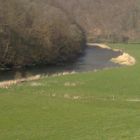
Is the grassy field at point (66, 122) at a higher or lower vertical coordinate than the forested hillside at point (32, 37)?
higher

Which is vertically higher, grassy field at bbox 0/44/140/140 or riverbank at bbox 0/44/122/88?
grassy field at bbox 0/44/140/140

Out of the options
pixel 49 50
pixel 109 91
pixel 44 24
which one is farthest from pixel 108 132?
pixel 44 24

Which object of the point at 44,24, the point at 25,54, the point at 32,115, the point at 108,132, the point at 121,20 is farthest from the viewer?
the point at 121,20

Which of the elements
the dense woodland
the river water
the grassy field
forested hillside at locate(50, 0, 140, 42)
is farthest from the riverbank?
forested hillside at locate(50, 0, 140, 42)

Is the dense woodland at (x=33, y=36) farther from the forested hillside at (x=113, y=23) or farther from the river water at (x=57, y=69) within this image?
the forested hillside at (x=113, y=23)

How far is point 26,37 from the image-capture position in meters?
73.6

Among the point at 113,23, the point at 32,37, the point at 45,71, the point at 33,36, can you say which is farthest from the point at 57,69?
the point at 113,23

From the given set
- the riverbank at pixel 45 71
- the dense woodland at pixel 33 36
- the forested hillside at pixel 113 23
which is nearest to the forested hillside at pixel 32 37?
the dense woodland at pixel 33 36

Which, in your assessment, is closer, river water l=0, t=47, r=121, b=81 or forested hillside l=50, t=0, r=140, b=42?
river water l=0, t=47, r=121, b=81

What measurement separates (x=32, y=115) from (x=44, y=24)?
6406cm

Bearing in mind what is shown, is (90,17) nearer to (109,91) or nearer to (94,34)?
(94,34)

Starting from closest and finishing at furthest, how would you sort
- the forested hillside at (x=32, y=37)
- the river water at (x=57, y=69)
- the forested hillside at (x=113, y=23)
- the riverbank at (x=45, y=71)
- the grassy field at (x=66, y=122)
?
the grassy field at (x=66, y=122) < the riverbank at (x=45, y=71) < the river water at (x=57, y=69) < the forested hillside at (x=32, y=37) < the forested hillside at (x=113, y=23)

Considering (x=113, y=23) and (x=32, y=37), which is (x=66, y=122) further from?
(x=113, y=23)

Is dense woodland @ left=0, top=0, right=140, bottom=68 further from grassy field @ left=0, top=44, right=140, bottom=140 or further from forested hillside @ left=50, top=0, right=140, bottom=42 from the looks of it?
forested hillside @ left=50, top=0, right=140, bottom=42
